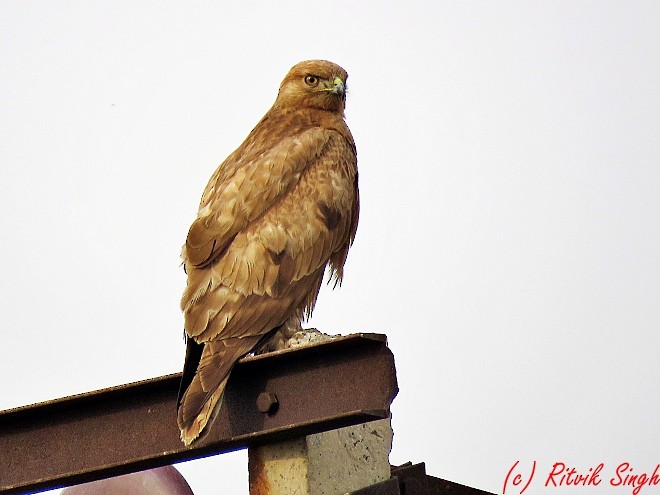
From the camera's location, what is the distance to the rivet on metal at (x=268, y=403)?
5309 millimetres

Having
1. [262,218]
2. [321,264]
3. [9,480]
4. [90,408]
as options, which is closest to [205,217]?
[262,218]

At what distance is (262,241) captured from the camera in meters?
6.73

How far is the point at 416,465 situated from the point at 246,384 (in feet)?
3.61

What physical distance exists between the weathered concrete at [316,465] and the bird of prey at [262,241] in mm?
401

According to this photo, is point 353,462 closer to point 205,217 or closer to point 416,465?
point 416,465

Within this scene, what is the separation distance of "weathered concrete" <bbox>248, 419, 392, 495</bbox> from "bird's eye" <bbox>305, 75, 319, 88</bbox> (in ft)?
11.0

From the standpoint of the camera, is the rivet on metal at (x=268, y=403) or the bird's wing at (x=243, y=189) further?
the bird's wing at (x=243, y=189)

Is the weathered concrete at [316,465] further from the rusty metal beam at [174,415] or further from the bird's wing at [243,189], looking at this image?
the bird's wing at [243,189]

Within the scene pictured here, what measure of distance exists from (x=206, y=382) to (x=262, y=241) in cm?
145

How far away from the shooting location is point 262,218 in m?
6.87

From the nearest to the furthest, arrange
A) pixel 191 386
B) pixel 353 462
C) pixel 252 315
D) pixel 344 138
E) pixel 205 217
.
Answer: pixel 191 386 → pixel 353 462 → pixel 252 315 → pixel 205 217 → pixel 344 138

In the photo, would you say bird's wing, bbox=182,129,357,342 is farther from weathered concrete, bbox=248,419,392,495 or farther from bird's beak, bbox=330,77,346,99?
weathered concrete, bbox=248,419,392,495

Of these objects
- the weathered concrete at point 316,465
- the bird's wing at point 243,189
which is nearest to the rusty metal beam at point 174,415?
the weathered concrete at point 316,465

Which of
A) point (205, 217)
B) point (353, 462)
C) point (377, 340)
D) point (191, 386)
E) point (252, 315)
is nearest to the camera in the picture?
point (377, 340)
